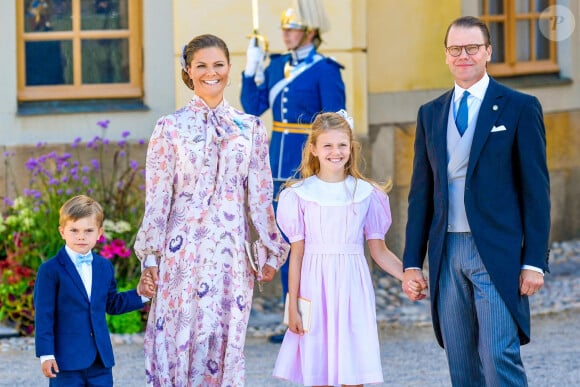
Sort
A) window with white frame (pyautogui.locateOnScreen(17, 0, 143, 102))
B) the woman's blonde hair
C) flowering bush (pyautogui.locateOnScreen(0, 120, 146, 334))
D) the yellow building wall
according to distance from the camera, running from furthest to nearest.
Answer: the yellow building wall
window with white frame (pyautogui.locateOnScreen(17, 0, 143, 102))
flowering bush (pyautogui.locateOnScreen(0, 120, 146, 334))
the woman's blonde hair

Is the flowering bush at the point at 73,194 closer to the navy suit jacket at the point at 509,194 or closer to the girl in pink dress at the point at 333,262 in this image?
the girl in pink dress at the point at 333,262

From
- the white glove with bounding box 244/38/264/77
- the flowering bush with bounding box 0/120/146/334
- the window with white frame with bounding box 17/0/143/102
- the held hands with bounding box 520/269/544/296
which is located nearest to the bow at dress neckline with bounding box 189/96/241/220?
the held hands with bounding box 520/269/544/296

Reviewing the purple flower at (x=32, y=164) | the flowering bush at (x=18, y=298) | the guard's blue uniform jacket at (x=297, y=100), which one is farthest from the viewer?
the purple flower at (x=32, y=164)

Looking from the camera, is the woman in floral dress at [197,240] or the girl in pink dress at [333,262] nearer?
the woman in floral dress at [197,240]

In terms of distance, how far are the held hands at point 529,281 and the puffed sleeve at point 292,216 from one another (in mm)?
1015

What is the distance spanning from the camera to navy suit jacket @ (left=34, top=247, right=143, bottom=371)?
5.17 m

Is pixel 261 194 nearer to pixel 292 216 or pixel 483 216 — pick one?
pixel 292 216

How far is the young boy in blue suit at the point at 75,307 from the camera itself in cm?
518

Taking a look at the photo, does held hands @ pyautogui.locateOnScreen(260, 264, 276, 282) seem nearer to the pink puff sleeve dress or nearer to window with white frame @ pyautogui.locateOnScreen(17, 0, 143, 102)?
the pink puff sleeve dress

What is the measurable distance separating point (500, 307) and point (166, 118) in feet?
4.80

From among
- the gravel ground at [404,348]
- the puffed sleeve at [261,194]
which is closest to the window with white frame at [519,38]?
the gravel ground at [404,348]

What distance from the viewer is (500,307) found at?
16.4 feet

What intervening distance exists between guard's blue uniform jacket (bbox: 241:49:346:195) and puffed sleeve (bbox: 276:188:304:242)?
2263 millimetres

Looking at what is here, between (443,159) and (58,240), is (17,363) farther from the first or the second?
(443,159)
